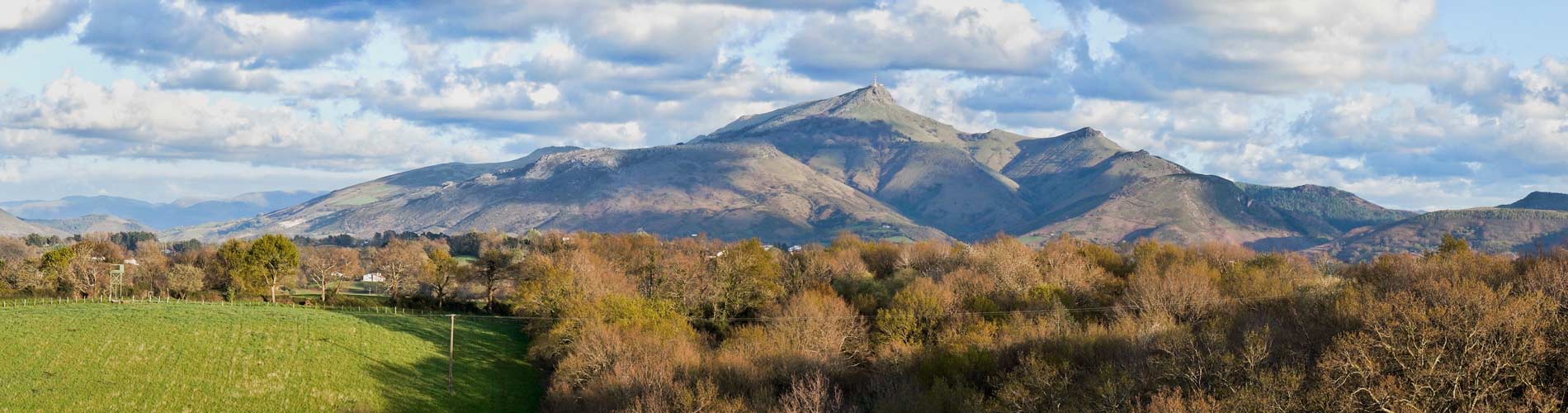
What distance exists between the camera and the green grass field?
71812 mm

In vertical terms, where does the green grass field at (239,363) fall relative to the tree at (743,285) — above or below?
below

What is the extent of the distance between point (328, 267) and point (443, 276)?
32859 mm

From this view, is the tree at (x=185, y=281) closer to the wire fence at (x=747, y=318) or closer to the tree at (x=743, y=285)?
the wire fence at (x=747, y=318)

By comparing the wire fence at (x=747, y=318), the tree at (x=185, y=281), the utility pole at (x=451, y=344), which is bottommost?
the utility pole at (x=451, y=344)

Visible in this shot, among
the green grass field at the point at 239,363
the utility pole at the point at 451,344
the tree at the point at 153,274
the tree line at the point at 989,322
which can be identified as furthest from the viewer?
the tree at the point at 153,274

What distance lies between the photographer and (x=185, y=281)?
431ft

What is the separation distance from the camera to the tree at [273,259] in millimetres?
137250

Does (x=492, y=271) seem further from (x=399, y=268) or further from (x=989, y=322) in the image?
(x=989, y=322)

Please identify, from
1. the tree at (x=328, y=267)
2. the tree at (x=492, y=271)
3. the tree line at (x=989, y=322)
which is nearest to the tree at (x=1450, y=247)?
the tree line at (x=989, y=322)

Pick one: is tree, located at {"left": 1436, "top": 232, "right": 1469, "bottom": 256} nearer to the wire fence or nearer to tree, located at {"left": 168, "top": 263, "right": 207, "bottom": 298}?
the wire fence

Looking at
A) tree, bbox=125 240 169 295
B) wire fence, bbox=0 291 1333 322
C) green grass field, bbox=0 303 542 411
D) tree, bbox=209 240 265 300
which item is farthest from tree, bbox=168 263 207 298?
green grass field, bbox=0 303 542 411

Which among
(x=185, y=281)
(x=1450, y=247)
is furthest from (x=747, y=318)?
(x=1450, y=247)

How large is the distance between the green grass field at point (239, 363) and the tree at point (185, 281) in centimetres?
2599

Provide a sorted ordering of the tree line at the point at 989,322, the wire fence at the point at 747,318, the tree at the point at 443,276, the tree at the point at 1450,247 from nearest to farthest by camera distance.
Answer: the tree line at the point at 989,322 → the wire fence at the point at 747,318 → the tree at the point at 1450,247 → the tree at the point at 443,276
